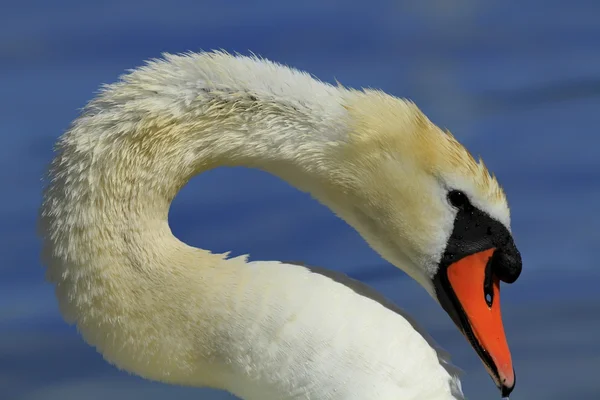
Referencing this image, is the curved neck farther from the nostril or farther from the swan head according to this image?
the nostril

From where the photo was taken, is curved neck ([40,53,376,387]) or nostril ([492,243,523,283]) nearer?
curved neck ([40,53,376,387])

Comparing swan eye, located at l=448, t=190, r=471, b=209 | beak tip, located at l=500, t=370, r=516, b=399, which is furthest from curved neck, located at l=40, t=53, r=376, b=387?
beak tip, located at l=500, t=370, r=516, b=399

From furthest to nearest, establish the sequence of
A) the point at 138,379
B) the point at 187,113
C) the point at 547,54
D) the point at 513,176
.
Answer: the point at 547,54, the point at 513,176, the point at 138,379, the point at 187,113

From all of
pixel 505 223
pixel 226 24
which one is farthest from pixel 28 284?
pixel 505 223

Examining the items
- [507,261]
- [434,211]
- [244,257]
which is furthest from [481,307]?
[244,257]

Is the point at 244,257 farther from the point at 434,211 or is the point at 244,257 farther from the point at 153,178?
the point at 434,211

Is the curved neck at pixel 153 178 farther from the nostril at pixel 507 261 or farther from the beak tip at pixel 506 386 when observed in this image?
the beak tip at pixel 506 386

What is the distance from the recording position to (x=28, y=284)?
6105 millimetres

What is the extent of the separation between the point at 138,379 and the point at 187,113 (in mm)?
2483

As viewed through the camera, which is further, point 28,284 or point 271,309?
point 28,284

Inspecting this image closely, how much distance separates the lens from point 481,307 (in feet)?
11.9

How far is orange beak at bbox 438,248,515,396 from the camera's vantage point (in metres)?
3.59

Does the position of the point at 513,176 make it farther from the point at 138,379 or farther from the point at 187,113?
the point at 187,113

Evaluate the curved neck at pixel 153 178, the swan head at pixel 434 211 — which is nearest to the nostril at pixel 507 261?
the swan head at pixel 434 211
